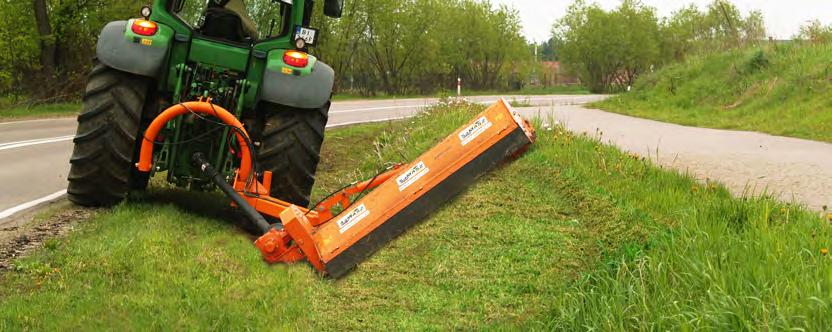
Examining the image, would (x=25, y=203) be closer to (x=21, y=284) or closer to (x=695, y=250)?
(x=21, y=284)

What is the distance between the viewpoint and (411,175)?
476 cm

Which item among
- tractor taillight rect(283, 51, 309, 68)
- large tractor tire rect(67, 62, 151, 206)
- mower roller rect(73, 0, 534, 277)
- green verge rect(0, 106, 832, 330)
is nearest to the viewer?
green verge rect(0, 106, 832, 330)

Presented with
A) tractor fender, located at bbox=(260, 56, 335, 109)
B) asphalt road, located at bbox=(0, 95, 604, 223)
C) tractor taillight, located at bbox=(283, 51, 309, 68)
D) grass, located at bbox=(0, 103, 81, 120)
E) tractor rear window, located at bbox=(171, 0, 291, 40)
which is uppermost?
tractor rear window, located at bbox=(171, 0, 291, 40)

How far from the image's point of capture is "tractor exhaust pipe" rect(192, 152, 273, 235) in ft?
16.6

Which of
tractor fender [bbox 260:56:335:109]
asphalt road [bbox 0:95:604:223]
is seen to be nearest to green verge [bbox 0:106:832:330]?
tractor fender [bbox 260:56:335:109]

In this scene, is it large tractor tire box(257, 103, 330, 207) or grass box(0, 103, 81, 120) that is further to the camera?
grass box(0, 103, 81, 120)

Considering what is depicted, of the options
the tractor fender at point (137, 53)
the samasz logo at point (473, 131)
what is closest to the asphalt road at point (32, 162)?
the tractor fender at point (137, 53)

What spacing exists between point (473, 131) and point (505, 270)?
927mm

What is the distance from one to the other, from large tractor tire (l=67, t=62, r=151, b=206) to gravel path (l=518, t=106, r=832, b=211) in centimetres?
434

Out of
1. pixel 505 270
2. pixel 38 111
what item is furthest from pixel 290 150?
pixel 38 111

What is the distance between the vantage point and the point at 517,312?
12.9 feet

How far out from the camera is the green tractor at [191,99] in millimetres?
5992

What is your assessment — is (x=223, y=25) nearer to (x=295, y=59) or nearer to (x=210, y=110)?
(x=295, y=59)

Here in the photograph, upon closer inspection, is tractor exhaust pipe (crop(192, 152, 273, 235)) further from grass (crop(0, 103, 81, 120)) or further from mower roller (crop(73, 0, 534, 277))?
grass (crop(0, 103, 81, 120))
